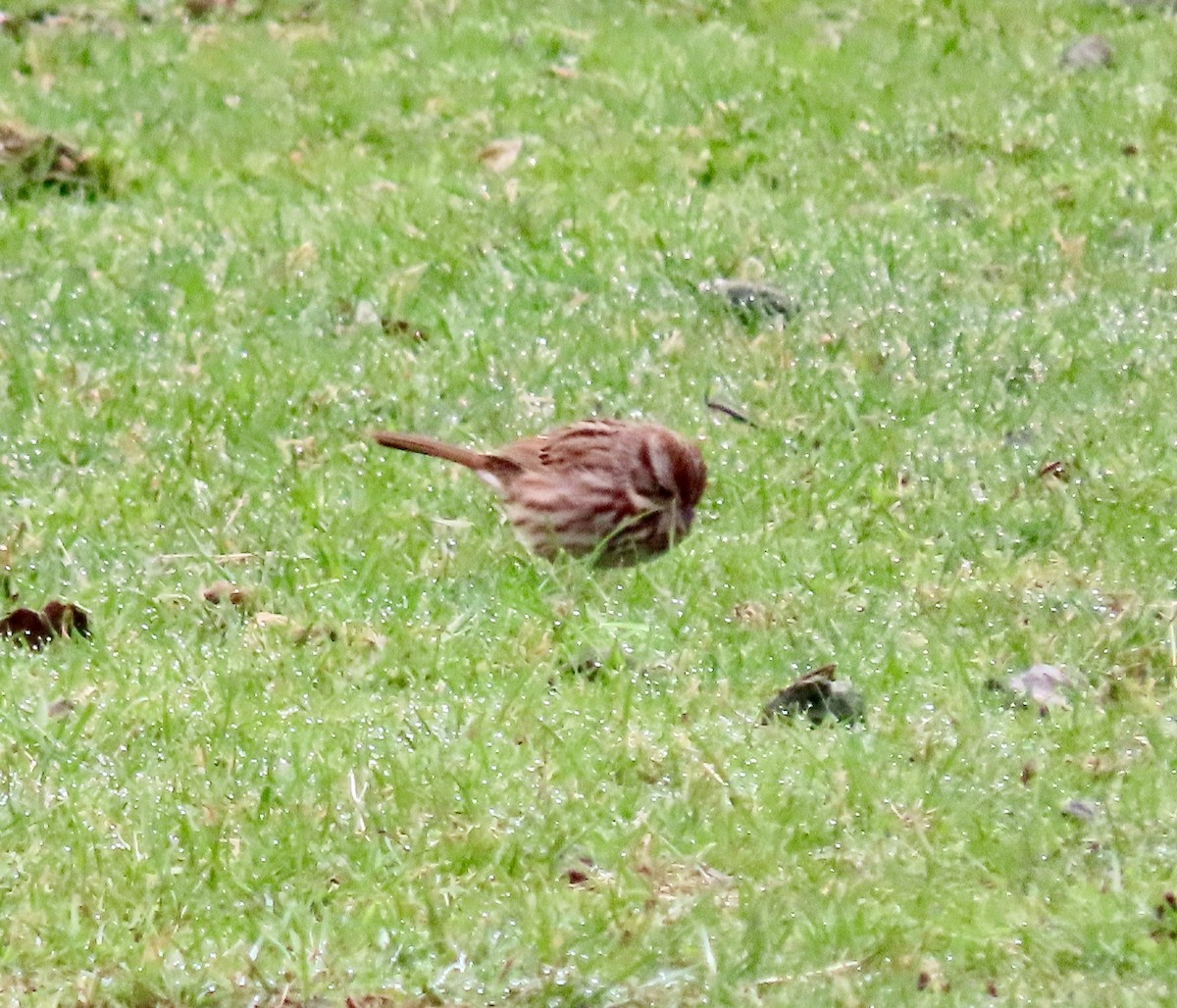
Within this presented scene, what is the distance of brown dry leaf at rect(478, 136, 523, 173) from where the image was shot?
10.9 metres

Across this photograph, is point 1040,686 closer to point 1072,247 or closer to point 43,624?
point 43,624

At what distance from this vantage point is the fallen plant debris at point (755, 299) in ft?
28.8

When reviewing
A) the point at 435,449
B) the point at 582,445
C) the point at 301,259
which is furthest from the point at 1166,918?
the point at 301,259

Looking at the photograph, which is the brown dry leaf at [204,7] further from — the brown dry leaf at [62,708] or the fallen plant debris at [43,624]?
the brown dry leaf at [62,708]

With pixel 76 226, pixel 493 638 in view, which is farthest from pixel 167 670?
pixel 76 226

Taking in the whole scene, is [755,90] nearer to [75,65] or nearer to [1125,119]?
[1125,119]

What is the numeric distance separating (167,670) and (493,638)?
31.6 inches

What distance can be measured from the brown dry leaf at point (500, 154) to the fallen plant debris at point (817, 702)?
565cm

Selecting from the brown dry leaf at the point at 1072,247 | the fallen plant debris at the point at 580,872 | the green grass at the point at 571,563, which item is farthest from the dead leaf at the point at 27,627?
the brown dry leaf at the point at 1072,247

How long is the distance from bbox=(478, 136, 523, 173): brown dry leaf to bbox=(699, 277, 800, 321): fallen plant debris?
2200 mm

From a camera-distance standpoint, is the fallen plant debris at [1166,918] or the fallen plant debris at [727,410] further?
the fallen plant debris at [727,410]

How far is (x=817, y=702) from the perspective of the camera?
18.1 feet

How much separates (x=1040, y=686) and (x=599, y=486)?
59.1 inches

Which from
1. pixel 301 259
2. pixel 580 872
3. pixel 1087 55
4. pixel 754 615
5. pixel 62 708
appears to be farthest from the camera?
pixel 1087 55
